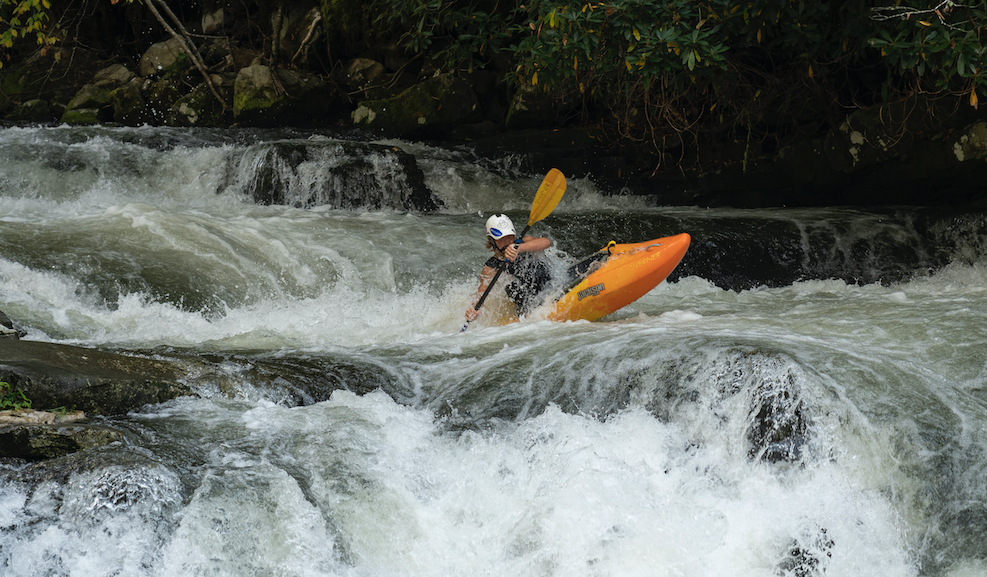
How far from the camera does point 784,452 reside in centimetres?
287

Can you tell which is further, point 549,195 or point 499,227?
point 549,195

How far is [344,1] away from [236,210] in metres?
4.22

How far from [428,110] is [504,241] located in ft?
15.0

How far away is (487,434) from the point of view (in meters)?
3.20

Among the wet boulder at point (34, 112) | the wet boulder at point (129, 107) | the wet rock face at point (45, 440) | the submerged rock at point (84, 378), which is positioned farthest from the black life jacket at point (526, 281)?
the wet boulder at point (34, 112)

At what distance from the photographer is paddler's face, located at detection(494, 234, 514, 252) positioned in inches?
192

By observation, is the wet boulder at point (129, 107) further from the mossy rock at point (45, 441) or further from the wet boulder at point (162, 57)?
the mossy rock at point (45, 441)

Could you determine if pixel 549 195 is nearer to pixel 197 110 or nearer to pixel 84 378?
pixel 84 378

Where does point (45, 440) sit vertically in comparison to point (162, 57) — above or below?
below

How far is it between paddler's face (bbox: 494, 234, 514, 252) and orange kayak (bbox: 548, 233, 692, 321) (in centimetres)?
48

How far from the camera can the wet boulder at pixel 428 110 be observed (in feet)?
29.7

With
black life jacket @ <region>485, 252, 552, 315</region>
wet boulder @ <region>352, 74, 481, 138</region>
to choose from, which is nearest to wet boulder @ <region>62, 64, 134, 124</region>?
wet boulder @ <region>352, 74, 481, 138</region>

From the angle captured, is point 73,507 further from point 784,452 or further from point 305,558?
point 784,452

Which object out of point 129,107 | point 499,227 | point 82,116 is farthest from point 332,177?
point 82,116
